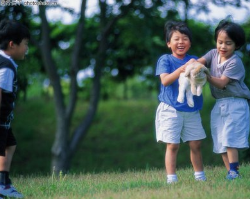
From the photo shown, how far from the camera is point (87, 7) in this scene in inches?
499

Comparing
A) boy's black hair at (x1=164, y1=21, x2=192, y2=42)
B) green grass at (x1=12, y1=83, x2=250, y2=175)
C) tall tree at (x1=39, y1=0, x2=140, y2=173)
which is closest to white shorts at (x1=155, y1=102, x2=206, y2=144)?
boy's black hair at (x1=164, y1=21, x2=192, y2=42)

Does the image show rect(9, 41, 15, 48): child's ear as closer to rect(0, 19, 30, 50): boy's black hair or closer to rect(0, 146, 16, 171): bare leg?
rect(0, 19, 30, 50): boy's black hair

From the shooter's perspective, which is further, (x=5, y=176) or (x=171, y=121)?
(x=171, y=121)

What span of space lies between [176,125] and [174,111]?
150 millimetres

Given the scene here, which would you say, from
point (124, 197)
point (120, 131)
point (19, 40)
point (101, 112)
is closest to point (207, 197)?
point (124, 197)

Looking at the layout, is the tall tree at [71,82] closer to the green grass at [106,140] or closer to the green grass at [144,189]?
the green grass at [106,140]

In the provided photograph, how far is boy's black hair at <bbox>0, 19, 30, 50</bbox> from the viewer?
489 centimetres

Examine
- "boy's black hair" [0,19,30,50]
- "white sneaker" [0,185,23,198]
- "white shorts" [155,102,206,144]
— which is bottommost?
"white sneaker" [0,185,23,198]

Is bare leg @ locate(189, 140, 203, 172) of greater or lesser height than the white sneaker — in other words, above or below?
above

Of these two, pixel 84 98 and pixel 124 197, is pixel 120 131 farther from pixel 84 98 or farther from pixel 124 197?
pixel 124 197

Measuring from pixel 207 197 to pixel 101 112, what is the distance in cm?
1433

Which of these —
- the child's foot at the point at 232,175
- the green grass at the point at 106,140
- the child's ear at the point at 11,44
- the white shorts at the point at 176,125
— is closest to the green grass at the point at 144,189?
the child's foot at the point at 232,175

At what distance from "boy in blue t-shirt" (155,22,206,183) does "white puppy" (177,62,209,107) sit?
0.17 meters

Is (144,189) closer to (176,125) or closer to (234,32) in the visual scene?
(176,125)
